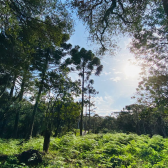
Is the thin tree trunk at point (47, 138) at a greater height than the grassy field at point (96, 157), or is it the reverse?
the thin tree trunk at point (47, 138)

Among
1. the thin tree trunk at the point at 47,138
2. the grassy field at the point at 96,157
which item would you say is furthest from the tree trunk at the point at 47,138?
the grassy field at the point at 96,157

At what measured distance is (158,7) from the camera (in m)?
5.38

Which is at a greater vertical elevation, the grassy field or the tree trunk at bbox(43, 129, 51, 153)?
the tree trunk at bbox(43, 129, 51, 153)

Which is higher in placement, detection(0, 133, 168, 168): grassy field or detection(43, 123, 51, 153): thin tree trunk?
detection(43, 123, 51, 153): thin tree trunk

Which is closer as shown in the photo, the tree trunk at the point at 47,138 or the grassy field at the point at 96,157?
the grassy field at the point at 96,157

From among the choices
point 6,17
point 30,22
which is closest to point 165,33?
point 30,22

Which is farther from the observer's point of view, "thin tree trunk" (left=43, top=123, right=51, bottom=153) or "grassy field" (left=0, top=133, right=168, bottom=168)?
"thin tree trunk" (left=43, top=123, right=51, bottom=153)

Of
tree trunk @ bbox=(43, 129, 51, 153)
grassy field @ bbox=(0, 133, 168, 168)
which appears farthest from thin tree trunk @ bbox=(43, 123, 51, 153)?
grassy field @ bbox=(0, 133, 168, 168)

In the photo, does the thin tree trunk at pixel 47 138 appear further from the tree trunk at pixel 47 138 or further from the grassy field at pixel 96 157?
the grassy field at pixel 96 157

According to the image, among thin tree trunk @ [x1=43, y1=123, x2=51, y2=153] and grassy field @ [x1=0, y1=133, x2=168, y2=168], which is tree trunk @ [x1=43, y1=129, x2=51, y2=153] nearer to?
thin tree trunk @ [x1=43, y1=123, x2=51, y2=153]

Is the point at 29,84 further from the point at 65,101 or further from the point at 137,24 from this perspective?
the point at 137,24

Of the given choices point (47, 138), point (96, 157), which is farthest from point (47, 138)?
point (96, 157)

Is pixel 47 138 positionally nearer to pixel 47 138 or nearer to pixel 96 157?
pixel 47 138

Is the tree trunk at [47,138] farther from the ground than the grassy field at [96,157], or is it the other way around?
the tree trunk at [47,138]
